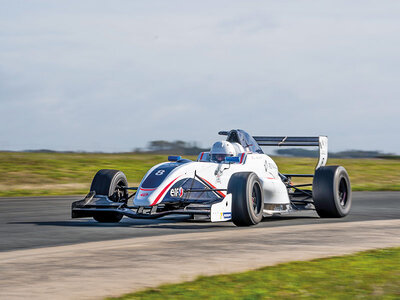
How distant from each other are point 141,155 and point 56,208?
33023 millimetres

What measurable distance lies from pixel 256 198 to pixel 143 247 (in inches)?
171

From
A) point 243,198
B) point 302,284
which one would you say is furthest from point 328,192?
point 302,284

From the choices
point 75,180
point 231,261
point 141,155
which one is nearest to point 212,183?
point 231,261

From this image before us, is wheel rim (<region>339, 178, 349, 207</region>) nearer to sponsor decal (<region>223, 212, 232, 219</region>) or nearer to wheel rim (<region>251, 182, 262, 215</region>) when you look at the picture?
wheel rim (<region>251, 182, 262, 215</region>)

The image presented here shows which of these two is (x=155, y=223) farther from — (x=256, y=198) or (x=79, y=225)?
(x=256, y=198)

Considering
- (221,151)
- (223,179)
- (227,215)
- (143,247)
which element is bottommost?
(143,247)

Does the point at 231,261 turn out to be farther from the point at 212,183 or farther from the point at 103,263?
the point at 212,183

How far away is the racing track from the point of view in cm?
801

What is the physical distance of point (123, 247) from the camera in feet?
35.4

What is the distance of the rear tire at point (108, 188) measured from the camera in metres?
15.6

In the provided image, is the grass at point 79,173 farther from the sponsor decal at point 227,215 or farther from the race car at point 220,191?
the sponsor decal at point 227,215

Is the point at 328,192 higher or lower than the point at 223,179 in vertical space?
lower

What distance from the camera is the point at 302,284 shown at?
7.89 meters

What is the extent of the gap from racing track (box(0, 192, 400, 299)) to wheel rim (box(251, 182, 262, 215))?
1.20ft
